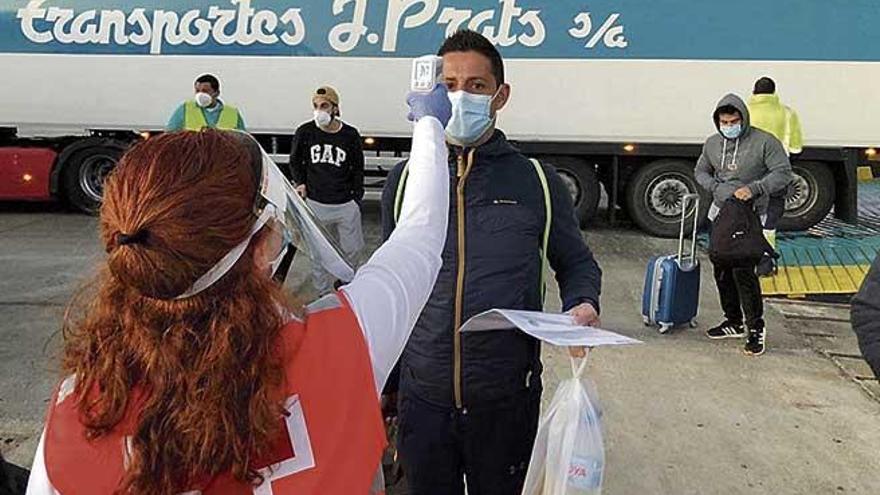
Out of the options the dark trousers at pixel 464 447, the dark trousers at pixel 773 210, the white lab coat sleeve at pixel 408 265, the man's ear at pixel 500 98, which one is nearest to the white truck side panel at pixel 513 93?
the dark trousers at pixel 773 210

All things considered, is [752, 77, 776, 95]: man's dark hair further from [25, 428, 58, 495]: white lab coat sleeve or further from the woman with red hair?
[25, 428, 58, 495]: white lab coat sleeve

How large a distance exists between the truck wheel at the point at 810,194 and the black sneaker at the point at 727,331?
417cm

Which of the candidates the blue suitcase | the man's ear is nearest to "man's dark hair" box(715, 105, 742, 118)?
the blue suitcase

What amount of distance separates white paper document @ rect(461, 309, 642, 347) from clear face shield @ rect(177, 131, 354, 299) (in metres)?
0.58

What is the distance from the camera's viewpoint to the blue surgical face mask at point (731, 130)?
5324 millimetres

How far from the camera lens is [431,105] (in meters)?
1.78

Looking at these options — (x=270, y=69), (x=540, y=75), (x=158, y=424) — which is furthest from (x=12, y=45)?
(x=158, y=424)

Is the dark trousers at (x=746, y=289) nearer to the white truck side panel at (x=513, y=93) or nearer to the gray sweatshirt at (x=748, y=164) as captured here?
the gray sweatshirt at (x=748, y=164)

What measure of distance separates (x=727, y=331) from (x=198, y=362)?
202 inches

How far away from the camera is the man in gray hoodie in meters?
5.27

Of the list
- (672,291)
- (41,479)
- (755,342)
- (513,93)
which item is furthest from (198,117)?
(41,479)

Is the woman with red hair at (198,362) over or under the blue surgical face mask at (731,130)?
under

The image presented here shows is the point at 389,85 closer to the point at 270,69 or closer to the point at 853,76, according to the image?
the point at 270,69

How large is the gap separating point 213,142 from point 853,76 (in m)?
9.29
